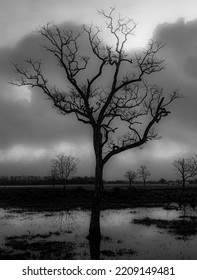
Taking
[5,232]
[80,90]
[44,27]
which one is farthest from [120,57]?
[5,232]

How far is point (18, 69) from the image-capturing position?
23.7 m

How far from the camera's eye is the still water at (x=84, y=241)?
16.0 meters

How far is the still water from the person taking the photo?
1603cm

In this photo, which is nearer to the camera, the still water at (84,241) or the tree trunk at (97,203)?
the still water at (84,241)

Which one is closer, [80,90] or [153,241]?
[153,241]

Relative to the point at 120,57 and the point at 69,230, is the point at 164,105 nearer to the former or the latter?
the point at 120,57

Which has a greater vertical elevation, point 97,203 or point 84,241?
point 97,203

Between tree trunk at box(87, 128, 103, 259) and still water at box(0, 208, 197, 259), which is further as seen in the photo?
tree trunk at box(87, 128, 103, 259)

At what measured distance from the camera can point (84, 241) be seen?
774 inches

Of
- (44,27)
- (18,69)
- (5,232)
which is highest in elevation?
(44,27)

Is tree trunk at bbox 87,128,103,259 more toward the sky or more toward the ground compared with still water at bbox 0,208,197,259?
more toward the sky
